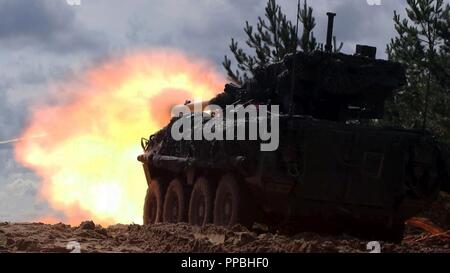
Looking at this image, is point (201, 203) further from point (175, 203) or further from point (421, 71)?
point (421, 71)

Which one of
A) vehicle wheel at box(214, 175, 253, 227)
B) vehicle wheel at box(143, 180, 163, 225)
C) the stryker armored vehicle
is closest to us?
the stryker armored vehicle

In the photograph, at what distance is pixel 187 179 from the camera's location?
1571 centimetres

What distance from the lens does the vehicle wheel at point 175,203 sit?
16031 mm

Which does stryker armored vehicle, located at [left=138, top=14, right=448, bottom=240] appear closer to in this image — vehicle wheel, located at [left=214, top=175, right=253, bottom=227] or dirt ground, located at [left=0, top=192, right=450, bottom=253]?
vehicle wheel, located at [left=214, top=175, right=253, bottom=227]

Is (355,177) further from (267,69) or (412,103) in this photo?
(412,103)

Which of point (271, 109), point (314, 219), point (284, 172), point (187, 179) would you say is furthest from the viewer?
→ point (187, 179)

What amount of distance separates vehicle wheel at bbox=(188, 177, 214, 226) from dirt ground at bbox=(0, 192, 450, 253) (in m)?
0.38

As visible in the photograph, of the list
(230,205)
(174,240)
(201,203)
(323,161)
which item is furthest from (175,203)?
(323,161)

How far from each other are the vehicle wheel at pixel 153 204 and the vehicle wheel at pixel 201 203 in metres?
2.23

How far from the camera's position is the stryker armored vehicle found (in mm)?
12633

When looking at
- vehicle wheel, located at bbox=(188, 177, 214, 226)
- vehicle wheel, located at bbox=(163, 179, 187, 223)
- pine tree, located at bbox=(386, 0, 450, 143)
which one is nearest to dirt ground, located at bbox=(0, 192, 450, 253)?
vehicle wheel, located at bbox=(188, 177, 214, 226)

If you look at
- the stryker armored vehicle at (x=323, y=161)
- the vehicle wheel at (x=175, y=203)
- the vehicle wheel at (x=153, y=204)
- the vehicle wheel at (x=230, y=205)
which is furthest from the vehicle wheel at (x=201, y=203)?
the vehicle wheel at (x=153, y=204)
